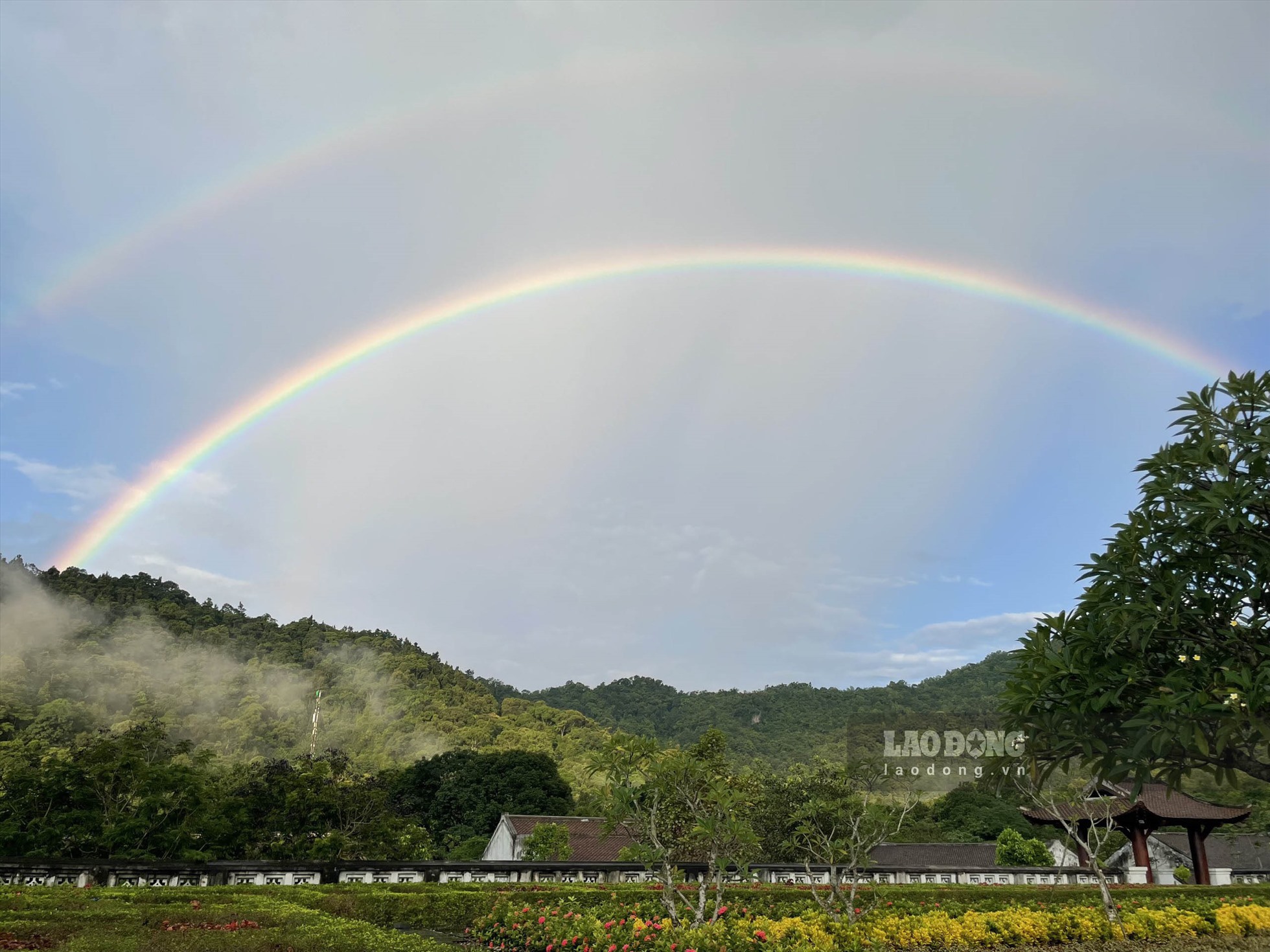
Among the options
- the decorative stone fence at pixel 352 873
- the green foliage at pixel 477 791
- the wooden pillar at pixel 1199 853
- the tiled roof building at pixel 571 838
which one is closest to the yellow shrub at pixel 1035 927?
the decorative stone fence at pixel 352 873

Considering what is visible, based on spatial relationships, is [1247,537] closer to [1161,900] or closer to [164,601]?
[1161,900]

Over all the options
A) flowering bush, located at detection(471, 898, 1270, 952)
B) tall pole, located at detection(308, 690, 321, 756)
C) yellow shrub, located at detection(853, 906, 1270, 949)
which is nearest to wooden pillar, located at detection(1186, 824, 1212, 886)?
flowering bush, located at detection(471, 898, 1270, 952)

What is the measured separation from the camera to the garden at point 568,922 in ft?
38.1

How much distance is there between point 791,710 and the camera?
318 feet

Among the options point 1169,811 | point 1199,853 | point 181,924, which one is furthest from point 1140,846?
point 181,924

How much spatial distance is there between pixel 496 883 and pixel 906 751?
60.4 m

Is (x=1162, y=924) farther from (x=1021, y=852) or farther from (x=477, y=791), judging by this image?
(x=477, y=791)

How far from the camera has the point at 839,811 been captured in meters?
16.6

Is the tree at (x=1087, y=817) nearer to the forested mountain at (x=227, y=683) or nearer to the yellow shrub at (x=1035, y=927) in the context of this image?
the yellow shrub at (x=1035, y=927)

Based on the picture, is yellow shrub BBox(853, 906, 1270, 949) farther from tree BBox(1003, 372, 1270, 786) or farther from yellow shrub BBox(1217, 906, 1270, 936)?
tree BBox(1003, 372, 1270, 786)

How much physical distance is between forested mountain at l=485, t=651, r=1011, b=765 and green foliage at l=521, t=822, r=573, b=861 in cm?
3891

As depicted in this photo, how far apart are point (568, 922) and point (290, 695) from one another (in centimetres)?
7112

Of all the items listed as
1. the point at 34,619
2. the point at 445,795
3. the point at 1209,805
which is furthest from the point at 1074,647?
the point at 34,619

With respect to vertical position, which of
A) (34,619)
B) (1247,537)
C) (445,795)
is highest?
(34,619)
